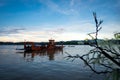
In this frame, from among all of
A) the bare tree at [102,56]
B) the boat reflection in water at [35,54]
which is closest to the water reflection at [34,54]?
the boat reflection in water at [35,54]

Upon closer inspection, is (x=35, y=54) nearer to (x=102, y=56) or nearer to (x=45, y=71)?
(x=45, y=71)

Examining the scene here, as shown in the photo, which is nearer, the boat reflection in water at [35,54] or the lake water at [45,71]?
the lake water at [45,71]

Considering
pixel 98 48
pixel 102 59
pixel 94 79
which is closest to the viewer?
pixel 98 48

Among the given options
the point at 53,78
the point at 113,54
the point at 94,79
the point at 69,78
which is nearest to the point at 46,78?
the point at 53,78

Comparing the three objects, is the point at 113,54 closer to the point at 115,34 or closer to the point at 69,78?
the point at 115,34

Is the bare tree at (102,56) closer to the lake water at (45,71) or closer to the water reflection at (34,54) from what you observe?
the lake water at (45,71)

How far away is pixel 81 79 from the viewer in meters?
14.7

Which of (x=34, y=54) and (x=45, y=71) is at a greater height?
(x=34, y=54)

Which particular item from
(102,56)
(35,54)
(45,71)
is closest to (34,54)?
(35,54)

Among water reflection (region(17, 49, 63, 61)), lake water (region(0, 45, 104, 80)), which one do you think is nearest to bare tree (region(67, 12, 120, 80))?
lake water (region(0, 45, 104, 80))

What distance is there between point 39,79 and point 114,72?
44.6 ft

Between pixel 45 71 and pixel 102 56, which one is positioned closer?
pixel 102 56

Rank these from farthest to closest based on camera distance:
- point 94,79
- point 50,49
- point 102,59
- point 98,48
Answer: point 50,49, point 94,79, point 102,59, point 98,48

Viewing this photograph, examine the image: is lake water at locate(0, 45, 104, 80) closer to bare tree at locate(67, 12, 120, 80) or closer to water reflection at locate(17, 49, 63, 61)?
bare tree at locate(67, 12, 120, 80)
